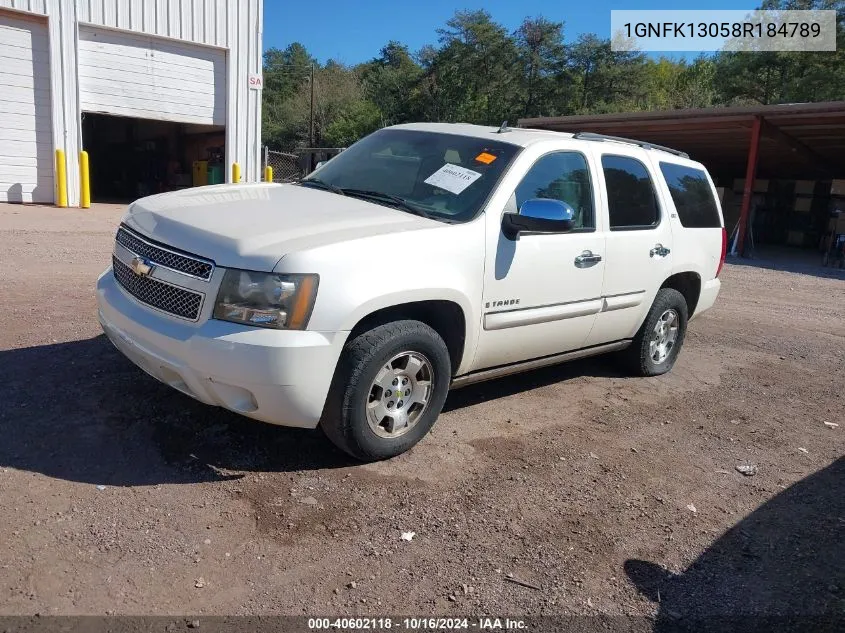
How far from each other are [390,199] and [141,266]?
4.93ft

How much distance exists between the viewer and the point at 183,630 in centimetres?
251

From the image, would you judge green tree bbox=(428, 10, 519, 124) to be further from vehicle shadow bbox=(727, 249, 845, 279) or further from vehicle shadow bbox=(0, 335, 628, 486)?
vehicle shadow bbox=(0, 335, 628, 486)

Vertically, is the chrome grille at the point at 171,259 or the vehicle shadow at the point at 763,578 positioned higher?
the chrome grille at the point at 171,259

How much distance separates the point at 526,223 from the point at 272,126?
53917 mm

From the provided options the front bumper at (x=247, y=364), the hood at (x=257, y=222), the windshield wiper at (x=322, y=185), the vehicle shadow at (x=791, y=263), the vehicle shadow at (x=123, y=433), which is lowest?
the vehicle shadow at (x=791, y=263)

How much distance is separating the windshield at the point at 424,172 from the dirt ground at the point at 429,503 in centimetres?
144

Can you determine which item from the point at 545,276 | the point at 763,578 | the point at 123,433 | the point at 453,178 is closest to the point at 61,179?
the point at 123,433

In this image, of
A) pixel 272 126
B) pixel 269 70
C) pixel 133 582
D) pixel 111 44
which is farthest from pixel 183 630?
pixel 269 70

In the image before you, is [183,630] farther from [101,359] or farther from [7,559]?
[101,359]

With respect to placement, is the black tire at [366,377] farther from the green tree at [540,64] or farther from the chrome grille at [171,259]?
the green tree at [540,64]

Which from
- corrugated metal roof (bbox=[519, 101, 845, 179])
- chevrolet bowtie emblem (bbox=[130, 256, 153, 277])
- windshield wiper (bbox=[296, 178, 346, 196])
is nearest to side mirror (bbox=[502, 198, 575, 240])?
windshield wiper (bbox=[296, 178, 346, 196])

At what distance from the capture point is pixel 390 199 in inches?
170

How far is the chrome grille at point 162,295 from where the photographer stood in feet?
11.2

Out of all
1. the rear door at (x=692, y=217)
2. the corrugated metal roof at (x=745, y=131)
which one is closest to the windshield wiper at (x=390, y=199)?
the rear door at (x=692, y=217)
